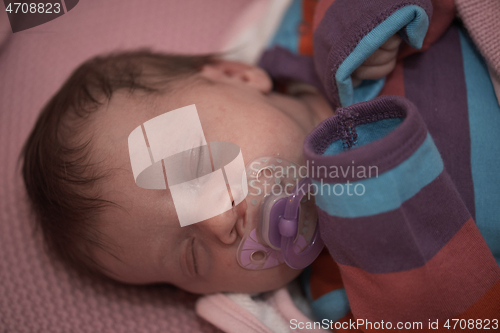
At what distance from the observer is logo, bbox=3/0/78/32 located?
2.36ft

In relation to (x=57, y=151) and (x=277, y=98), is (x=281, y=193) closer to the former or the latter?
(x=277, y=98)

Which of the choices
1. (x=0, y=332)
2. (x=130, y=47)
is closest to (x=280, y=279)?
(x=0, y=332)

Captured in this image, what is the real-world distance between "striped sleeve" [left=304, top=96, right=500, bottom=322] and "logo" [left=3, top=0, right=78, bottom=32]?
55cm

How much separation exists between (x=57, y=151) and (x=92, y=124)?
10 centimetres

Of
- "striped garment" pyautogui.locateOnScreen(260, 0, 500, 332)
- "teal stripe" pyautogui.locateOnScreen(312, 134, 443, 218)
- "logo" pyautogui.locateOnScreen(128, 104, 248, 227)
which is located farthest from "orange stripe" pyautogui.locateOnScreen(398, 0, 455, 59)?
"logo" pyautogui.locateOnScreen(128, 104, 248, 227)

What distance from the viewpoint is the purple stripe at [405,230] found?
0.57 m

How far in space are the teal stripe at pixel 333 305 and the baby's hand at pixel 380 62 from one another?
486 mm

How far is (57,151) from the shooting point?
2.62 feet

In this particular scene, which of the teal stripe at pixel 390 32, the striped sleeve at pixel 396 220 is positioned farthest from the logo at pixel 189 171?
the teal stripe at pixel 390 32

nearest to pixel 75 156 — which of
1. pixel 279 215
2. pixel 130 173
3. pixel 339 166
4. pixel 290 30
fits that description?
pixel 130 173

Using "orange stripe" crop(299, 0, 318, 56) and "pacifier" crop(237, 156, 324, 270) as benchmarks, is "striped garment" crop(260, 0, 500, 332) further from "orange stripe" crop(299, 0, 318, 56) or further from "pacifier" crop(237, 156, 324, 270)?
"orange stripe" crop(299, 0, 318, 56)

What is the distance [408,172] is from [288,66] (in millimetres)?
634

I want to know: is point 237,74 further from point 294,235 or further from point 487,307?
point 487,307

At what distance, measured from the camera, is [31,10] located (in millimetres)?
724
